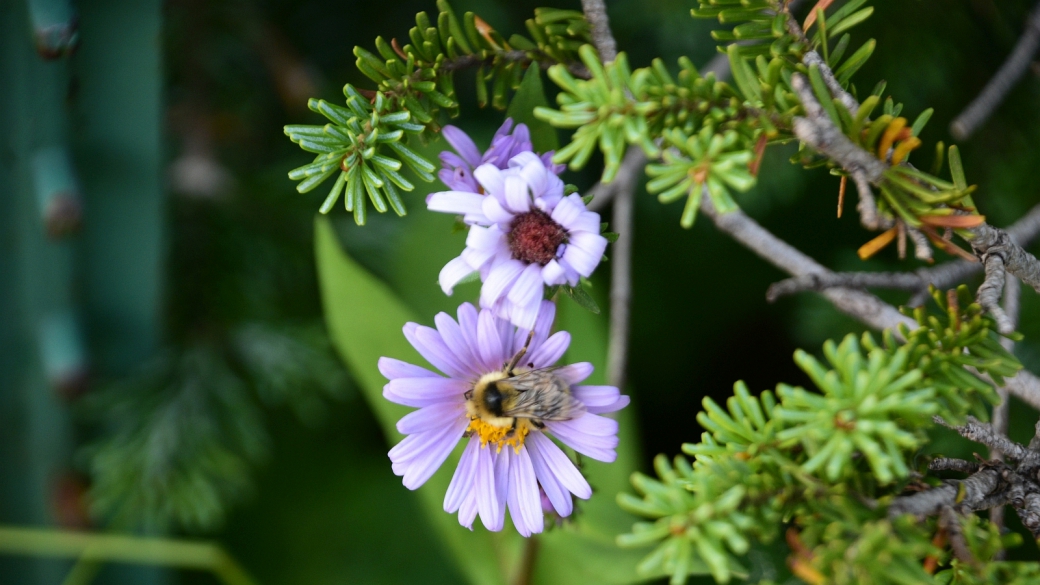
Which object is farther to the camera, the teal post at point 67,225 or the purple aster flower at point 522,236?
the teal post at point 67,225

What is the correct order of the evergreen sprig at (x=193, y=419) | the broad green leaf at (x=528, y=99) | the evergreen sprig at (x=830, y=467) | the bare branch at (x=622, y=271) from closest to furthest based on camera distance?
the evergreen sprig at (x=830, y=467)
the broad green leaf at (x=528, y=99)
the bare branch at (x=622, y=271)
the evergreen sprig at (x=193, y=419)

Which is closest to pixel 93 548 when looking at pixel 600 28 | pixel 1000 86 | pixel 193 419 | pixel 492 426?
pixel 193 419

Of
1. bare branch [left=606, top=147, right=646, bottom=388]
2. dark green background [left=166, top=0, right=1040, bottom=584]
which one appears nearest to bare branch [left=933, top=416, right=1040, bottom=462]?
bare branch [left=606, top=147, right=646, bottom=388]

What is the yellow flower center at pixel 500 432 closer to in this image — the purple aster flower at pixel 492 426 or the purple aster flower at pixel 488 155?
the purple aster flower at pixel 492 426

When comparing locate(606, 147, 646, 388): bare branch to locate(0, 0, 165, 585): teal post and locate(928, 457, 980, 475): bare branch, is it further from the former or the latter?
locate(0, 0, 165, 585): teal post

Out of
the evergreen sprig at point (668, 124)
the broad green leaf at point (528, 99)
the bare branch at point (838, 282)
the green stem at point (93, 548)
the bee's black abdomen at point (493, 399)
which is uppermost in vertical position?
the evergreen sprig at point (668, 124)

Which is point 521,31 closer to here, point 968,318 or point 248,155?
point 248,155

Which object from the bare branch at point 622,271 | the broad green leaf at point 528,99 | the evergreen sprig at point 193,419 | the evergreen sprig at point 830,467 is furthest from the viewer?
the evergreen sprig at point 193,419

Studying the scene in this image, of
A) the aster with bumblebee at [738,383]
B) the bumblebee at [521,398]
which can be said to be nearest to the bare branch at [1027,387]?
the aster with bumblebee at [738,383]
